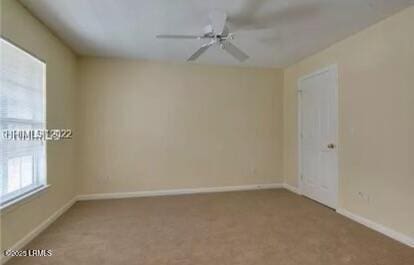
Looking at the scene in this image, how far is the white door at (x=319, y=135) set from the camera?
12.8 feet

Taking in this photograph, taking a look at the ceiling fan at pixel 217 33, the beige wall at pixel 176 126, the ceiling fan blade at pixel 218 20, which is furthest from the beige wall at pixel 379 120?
the ceiling fan blade at pixel 218 20

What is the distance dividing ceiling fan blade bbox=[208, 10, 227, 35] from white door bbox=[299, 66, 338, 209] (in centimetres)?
199

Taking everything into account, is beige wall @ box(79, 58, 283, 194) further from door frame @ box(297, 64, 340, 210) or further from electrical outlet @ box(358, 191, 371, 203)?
electrical outlet @ box(358, 191, 371, 203)

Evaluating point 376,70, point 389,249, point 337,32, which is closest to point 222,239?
point 389,249

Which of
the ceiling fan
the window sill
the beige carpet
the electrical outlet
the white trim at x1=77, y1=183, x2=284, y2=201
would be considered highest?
the ceiling fan

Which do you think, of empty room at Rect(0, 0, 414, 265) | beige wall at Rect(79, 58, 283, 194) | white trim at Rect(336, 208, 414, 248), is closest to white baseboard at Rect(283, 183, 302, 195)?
empty room at Rect(0, 0, 414, 265)

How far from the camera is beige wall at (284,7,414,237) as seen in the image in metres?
2.76

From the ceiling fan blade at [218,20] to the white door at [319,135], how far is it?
1.99 meters

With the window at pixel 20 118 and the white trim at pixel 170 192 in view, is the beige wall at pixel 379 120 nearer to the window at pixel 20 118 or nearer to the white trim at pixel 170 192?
the white trim at pixel 170 192

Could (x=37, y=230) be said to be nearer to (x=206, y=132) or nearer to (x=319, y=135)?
(x=206, y=132)

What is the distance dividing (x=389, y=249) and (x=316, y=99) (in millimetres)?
2428

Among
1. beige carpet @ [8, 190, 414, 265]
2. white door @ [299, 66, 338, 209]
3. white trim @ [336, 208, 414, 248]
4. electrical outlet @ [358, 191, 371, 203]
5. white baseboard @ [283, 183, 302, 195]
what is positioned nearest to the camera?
beige carpet @ [8, 190, 414, 265]

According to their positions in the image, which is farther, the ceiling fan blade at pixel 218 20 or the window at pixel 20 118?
the ceiling fan blade at pixel 218 20

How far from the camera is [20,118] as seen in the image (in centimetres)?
272
